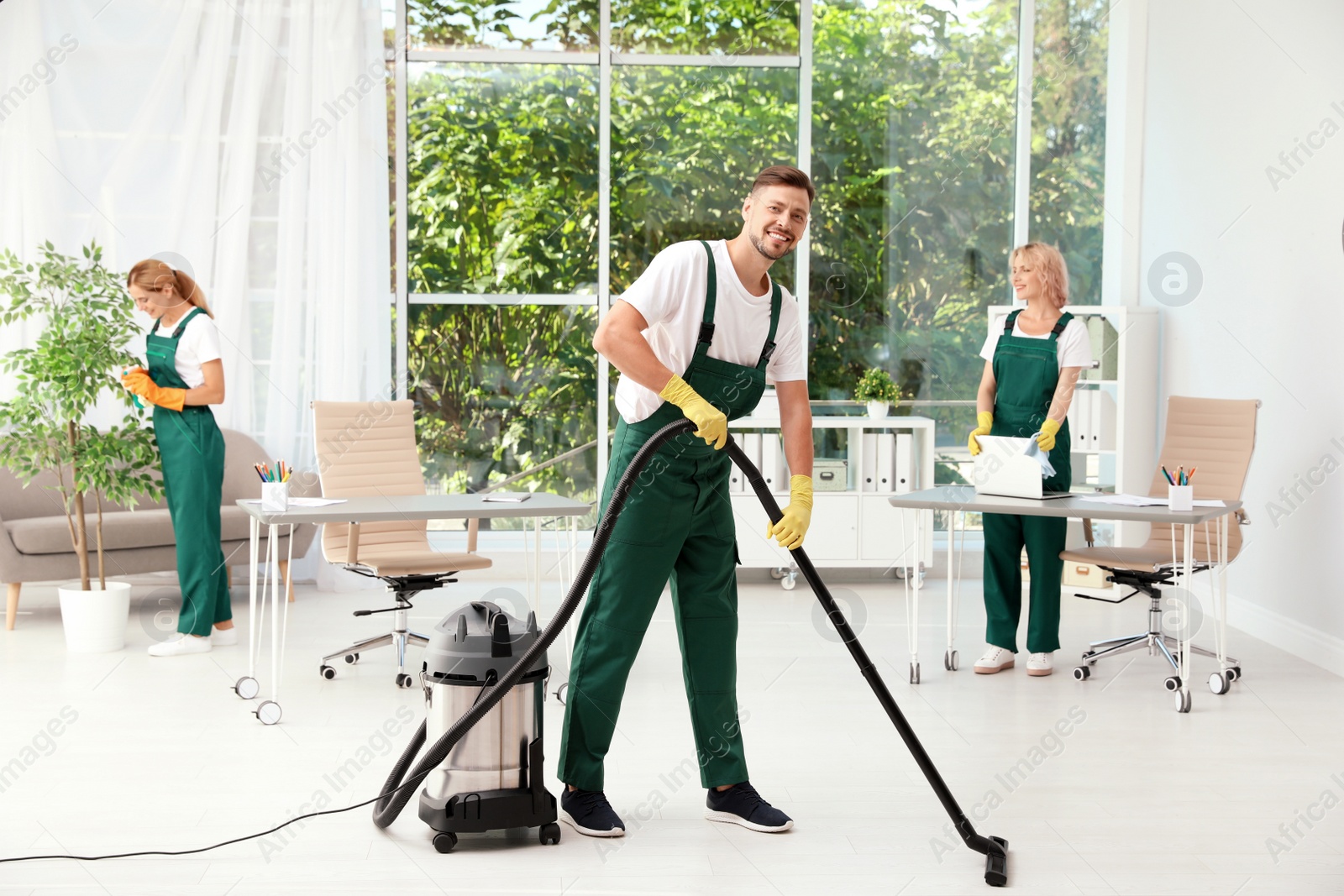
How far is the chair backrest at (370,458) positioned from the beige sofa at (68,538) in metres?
0.93

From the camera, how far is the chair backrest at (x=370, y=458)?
184 inches

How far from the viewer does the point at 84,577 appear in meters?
4.73

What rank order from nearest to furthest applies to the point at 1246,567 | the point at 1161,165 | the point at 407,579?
the point at 407,579
the point at 1246,567
the point at 1161,165

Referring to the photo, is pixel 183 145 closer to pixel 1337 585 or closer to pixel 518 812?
pixel 518 812

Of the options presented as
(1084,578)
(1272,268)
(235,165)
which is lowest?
(1084,578)

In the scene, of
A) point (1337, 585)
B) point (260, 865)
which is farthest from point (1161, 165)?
point (260, 865)

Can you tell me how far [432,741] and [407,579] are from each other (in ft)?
5.07

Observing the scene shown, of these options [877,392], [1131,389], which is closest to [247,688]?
[877,392]

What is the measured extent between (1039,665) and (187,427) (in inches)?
130

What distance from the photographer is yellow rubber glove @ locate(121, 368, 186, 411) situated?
14.7 feet

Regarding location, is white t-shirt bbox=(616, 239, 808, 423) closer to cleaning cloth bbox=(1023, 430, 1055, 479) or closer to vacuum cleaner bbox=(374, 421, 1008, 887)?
vacuum cleaner bbox=(374, 421, 1008, 887)

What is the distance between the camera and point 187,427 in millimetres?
4582

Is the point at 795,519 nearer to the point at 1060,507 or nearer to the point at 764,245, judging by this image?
the point at 764,245

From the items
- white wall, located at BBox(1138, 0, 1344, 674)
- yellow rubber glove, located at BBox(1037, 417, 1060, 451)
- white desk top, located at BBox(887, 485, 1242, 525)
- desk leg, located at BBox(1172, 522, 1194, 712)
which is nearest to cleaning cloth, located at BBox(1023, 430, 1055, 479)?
yellow rubber glove, located at BBox(1037, 417, 1060, 451)
